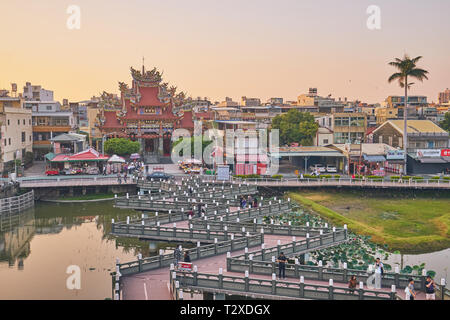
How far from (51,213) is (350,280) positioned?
35.9 m

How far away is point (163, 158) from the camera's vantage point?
255 ft

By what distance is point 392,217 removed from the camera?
4538cm

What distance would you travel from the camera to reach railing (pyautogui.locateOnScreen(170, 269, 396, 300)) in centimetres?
2070

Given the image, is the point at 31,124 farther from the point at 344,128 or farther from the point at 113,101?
the point at 344,128

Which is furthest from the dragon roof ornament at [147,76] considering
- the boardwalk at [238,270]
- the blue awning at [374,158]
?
the boardwalk at [238,270]

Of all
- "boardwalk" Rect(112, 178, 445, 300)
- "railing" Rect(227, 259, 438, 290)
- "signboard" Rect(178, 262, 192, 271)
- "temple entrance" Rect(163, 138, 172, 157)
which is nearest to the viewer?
"boardwalk" Rect(112, 178, 445, 300)

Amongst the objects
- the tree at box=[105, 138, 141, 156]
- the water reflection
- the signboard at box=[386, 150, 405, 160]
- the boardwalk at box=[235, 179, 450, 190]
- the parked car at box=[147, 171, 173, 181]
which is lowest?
the water reflection

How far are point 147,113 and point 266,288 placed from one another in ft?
216

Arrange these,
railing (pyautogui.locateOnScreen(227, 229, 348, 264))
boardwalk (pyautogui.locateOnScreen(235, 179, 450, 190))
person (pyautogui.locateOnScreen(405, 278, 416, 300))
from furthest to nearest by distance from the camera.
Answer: boardwalk (pyautogui.locateOnScreen(235, 179, 450, 190)), railing (pyautogui.locateOnScreen(227, 229, 348, 264)), person (pyautogui.locateOnScreen(405, 278, 416, 300))

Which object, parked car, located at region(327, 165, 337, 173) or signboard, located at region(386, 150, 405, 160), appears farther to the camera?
parked car, located at region(327, 165, 337, 173)

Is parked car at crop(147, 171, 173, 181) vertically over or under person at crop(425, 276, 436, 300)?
over

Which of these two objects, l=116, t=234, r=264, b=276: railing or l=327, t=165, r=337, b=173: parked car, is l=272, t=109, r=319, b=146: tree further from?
l=116, t=234, r=264, b=276: railing

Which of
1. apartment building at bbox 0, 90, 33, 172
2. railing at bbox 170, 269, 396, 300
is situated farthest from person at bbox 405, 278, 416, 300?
apartment building at bbox 0, 90, 33, 172

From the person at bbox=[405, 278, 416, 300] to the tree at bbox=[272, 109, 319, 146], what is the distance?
5658 centimetres
